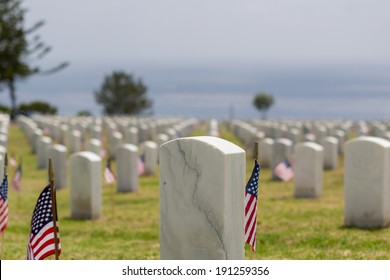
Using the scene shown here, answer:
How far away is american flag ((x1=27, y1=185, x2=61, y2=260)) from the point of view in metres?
7.88

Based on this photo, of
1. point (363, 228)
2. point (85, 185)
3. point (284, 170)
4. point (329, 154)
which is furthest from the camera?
point (329, 154)

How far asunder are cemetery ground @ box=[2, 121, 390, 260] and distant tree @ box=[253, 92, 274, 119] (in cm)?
8256

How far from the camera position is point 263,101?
105 metres

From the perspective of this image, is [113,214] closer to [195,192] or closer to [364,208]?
[364,208]

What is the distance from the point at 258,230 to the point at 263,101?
91416mm

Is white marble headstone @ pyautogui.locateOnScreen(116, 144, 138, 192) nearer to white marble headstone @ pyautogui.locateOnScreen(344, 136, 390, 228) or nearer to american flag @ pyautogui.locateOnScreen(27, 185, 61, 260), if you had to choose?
white marble headstone @ pyautogui.locateOnScreen(344, 136, 390, 228)

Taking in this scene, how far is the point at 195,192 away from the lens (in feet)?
25.0

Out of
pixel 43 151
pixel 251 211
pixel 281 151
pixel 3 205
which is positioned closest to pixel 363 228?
pixel 251 211

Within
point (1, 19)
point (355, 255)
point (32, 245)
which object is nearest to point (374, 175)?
point (355, 255)

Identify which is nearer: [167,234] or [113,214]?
[167,234]

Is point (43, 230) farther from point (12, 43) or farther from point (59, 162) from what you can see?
point (12, 43)
